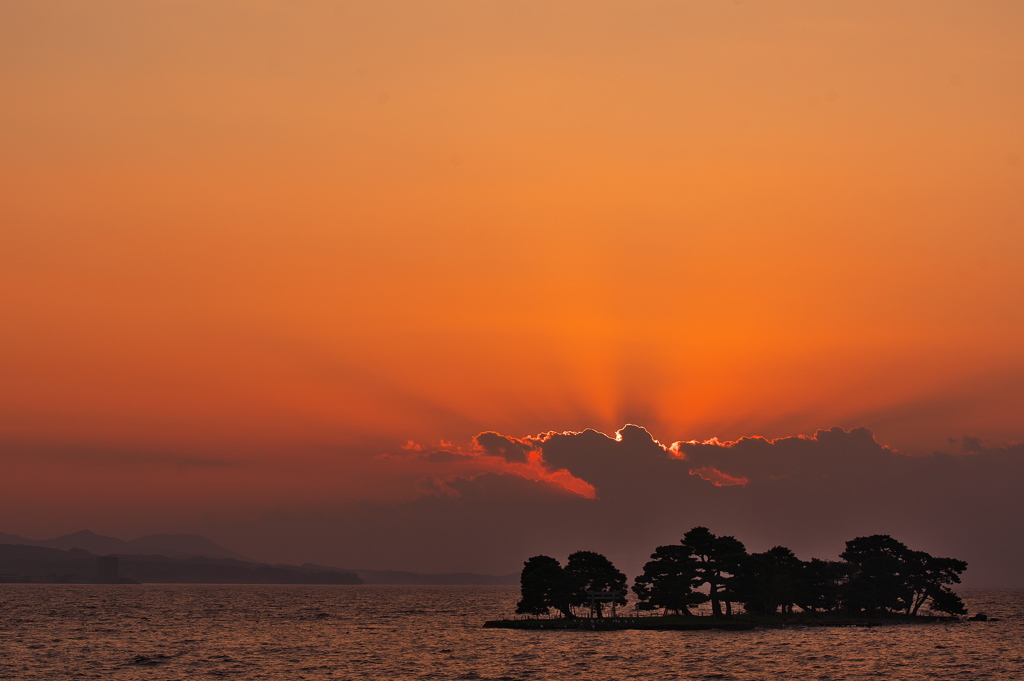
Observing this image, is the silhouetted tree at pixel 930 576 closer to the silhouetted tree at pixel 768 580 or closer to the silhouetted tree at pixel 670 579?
the silhouetted tree at pixel 768 580

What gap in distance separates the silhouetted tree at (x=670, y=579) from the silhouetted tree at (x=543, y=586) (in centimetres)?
1155

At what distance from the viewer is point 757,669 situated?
10981cm

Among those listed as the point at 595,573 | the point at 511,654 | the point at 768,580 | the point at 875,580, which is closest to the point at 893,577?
the point at 875,580

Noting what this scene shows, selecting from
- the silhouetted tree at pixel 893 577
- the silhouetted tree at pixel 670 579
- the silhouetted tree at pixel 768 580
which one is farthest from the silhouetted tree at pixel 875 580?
the silhouetted tree at pixel 670 579

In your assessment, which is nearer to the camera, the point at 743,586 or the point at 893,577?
the point at 743,586

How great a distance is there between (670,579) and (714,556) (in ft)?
27.1

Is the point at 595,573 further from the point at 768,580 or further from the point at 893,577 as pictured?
the point at 893,577

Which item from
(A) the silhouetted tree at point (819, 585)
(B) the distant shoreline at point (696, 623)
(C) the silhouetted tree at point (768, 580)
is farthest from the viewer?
(A) the silhouetted tree at point (819, 585)

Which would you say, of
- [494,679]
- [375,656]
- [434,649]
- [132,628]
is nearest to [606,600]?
[434,649]

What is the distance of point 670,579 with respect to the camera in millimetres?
159750

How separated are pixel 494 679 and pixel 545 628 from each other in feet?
206

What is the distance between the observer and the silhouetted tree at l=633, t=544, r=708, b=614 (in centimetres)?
15888

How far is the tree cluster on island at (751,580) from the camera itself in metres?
160

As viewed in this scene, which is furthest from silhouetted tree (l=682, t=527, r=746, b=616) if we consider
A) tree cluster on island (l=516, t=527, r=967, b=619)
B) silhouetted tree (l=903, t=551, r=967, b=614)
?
silhouetted tree (l=903, t=551, r=967, b=614)
